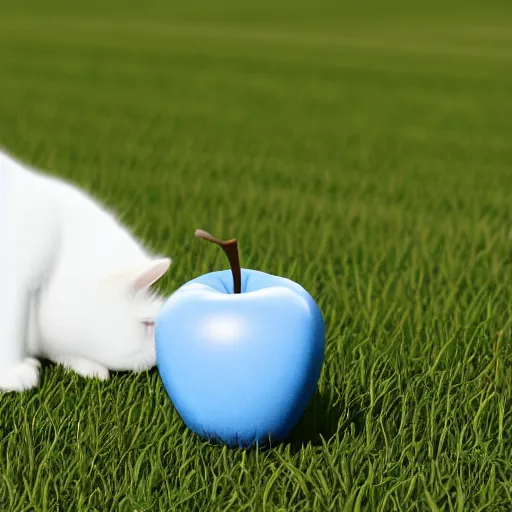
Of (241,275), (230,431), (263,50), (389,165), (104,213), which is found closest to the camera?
(230,431)

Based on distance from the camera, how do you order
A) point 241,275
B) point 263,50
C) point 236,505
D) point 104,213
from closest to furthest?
point 236,505 → point 241,275 → point 104,213 → point 263,50

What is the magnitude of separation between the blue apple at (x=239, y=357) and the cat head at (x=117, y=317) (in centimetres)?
30

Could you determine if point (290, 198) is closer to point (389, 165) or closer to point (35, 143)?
A: point (389, 165)

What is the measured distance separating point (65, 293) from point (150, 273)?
31 cm

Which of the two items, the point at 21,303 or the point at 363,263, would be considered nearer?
the point at 21,303

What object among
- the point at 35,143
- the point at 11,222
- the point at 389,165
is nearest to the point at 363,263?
the point at 11,222

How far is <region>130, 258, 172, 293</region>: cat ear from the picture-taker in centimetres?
290

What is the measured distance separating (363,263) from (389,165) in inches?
147

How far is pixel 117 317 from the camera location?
9.72 feet

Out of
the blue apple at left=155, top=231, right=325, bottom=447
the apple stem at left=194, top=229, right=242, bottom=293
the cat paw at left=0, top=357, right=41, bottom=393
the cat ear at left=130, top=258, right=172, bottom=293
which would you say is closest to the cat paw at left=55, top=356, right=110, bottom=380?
the cat paw at left=0, top=357, right=41, bottom=393

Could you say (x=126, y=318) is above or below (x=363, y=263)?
above

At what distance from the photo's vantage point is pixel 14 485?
2.40 meters

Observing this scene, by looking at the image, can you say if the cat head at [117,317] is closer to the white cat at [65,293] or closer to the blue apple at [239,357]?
the white cat at [65,293]

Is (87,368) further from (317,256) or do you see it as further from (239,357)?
(317,256)
